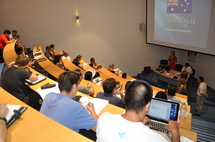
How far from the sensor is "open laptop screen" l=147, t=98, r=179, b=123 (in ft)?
6.48

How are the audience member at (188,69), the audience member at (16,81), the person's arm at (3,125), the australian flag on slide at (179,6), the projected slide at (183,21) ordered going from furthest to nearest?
1. the audience member at (188,69)
2. the australian flag on slide at (179,6)
3. the projected slide at (183,21)
4. the audience member at (16,81)
5. the person's arm at (3,125)

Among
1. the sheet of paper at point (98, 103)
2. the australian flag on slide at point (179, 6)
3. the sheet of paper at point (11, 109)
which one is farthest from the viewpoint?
the australian flag on slide at point (179, 6)

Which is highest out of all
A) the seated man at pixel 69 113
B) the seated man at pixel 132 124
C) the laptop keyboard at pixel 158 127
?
the seated man at pixel 132 124

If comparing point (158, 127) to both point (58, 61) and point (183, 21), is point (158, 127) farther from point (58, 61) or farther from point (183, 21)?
point (183, 21)

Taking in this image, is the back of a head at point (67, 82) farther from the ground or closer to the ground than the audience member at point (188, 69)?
farther from the ground

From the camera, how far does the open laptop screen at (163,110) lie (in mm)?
1977

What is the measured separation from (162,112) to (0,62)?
6033 mm

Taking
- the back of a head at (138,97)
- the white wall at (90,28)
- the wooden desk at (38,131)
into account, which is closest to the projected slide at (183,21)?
the white wall at (90,28)

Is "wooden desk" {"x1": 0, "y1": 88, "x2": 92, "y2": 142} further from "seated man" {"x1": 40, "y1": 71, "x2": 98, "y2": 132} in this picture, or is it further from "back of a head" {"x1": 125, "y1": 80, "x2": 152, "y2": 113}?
"back of a head" {"x1": 125, "y1": 80, "x2": 152, "y2": 113}

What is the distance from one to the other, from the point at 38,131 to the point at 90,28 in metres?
7.43

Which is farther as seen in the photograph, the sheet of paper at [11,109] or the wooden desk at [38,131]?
the sheet of paper at [11,109]

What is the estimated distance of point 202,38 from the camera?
6.41 meters

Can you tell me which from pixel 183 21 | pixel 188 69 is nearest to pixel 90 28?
pixel 183 21

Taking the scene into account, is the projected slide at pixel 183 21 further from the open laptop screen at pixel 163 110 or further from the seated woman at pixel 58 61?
the open laptop screen at pixel 163 110
